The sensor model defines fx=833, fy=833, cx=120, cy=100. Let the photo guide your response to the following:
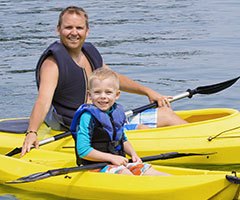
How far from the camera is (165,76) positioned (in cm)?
1035

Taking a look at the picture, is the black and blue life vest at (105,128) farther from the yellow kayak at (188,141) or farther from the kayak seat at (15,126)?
the kayak seat at (15,126)

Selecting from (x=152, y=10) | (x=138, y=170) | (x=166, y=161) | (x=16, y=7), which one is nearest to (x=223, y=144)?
(x=166, y=161)

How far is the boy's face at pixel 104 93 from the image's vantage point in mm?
4984

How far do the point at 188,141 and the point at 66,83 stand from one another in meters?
0.99

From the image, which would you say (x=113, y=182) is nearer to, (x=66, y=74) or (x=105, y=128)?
(x=105, y=128)

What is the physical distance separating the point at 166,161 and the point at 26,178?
1.34 meters

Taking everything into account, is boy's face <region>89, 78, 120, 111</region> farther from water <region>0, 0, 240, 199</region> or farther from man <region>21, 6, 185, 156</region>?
water <region>0, 0, 240, 199</region>

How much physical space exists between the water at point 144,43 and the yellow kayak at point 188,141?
0.61 metres

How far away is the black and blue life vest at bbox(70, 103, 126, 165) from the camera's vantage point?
5133mm

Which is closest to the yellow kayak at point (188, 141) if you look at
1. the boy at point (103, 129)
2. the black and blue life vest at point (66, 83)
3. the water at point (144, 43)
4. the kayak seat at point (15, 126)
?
the kayak seat at point (15, 126)

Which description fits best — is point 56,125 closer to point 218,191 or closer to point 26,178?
point 26,178

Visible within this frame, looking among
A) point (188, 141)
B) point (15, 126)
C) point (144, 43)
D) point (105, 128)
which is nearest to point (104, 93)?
point (105, 128)

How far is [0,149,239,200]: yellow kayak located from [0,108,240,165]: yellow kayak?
13.6 inches

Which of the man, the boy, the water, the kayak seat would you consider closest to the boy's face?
the boy
